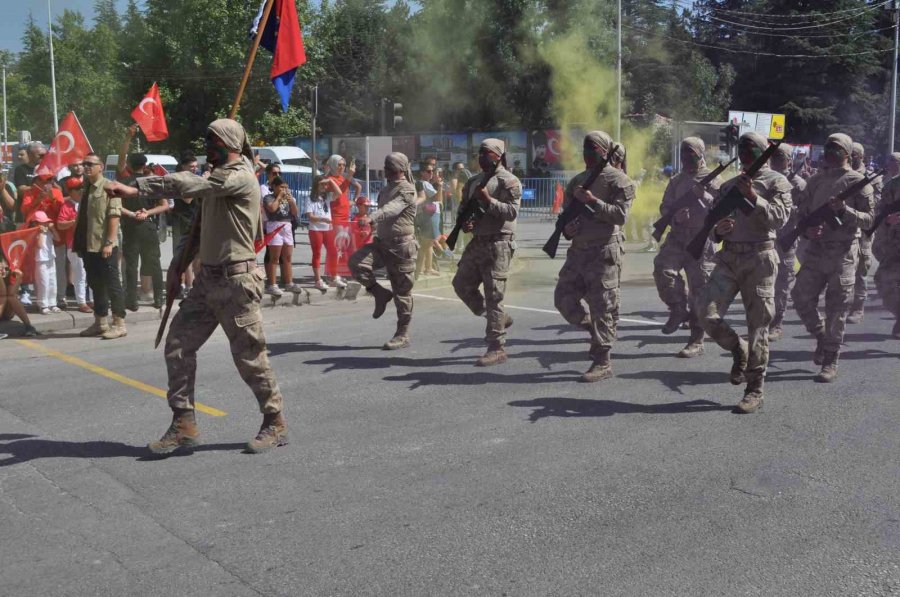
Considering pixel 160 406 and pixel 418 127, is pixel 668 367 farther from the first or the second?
pixel 418 127

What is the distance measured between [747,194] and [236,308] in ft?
11.4

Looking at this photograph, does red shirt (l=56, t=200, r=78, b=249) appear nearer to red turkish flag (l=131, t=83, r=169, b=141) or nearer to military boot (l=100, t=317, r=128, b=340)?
red turkish flag (l=131, t=83, r=169, b=141)

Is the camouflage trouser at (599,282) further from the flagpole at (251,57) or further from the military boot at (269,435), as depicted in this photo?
the flagpole at (251,57)

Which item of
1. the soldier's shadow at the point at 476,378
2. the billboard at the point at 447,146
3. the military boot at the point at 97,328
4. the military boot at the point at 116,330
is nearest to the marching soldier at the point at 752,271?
the soldier's shadow at the point at 476,378

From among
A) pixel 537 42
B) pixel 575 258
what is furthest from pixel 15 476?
pixel 537 42

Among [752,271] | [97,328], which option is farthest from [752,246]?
[97,328]

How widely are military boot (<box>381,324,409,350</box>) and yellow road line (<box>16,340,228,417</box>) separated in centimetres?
234

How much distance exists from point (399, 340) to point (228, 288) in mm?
3640

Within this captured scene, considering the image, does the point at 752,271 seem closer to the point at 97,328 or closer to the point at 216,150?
the point at 216,150

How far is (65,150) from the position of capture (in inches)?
425

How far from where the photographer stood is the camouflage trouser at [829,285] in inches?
290

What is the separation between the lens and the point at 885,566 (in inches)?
153

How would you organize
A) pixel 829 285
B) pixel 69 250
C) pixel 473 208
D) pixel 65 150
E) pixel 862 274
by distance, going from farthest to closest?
pixel 69 250
pixel 65 150
pixel 862 274
pixel 473 208
pixel 829 285

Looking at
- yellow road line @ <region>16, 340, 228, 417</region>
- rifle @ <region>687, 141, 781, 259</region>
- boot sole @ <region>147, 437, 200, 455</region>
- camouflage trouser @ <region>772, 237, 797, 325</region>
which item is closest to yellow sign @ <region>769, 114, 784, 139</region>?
camouflage trouser @ <region>772, 237, 797, 325</region>
